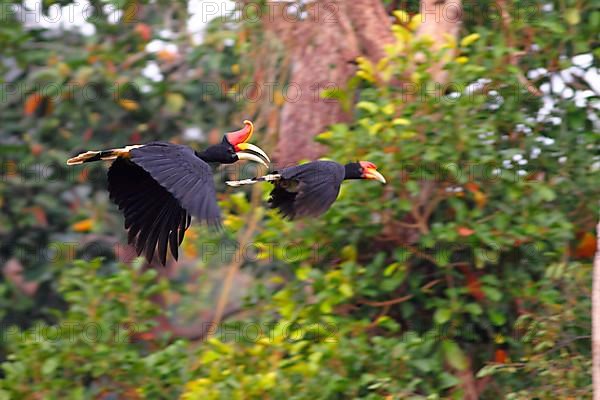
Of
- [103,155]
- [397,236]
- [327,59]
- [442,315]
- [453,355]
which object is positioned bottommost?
[453,355]

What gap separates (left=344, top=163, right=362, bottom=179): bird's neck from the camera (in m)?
5.14

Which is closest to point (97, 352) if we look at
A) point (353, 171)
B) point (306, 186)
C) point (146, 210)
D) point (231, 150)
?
point (146, 210)

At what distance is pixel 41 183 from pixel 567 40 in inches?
130

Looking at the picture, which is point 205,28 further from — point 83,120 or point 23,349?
point 23,349

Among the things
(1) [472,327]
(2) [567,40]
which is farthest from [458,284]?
(2) [567,40]

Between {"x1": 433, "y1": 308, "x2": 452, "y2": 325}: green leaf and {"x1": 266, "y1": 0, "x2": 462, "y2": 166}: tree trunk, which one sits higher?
{"x1": 266, "y1": 0, "x2": 462, "y2": 166}: tree trunk

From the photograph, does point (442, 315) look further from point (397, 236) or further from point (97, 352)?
point (97, 352)

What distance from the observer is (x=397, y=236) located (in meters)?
5.98

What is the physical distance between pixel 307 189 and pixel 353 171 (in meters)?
0.44

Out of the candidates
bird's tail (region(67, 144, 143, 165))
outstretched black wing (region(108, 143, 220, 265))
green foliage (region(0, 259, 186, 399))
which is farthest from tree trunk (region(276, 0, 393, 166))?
bird's tail (region(67, 144, 143, 165))

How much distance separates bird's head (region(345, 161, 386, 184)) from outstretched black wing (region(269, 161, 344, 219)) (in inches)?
5.9

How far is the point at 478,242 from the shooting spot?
5.78 m

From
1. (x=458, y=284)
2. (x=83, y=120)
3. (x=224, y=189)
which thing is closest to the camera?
(x=458, y=284)

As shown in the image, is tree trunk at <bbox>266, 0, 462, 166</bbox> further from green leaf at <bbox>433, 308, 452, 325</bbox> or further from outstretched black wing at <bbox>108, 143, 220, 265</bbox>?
A: outstretched black wing at <bbox>108, 143, 220, 265</bbox>
